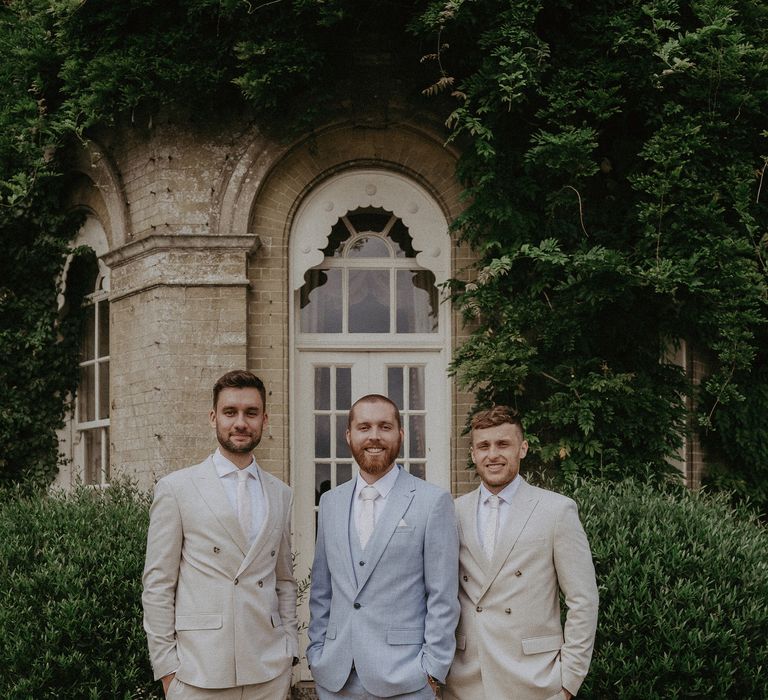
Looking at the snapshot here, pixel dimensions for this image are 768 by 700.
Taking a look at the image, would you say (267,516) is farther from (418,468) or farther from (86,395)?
(86,395)

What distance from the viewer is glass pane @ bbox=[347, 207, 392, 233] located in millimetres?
8625

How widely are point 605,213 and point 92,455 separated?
18.0ft

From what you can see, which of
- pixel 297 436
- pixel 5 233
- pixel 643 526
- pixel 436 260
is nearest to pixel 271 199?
pixel 436 260

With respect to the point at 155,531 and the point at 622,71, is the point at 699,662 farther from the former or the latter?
the point at 622,71

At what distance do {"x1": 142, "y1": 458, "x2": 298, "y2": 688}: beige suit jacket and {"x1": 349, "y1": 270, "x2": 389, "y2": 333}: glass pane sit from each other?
4.63 metres

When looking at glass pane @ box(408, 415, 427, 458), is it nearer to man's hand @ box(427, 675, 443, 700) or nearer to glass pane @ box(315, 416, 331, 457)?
glass pane @ box(315, 416, 331, 457)

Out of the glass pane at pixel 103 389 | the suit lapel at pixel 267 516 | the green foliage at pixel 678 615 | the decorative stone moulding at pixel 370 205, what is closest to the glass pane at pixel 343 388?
the decorative stone moulding at pixel 370 205

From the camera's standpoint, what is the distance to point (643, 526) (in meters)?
5.64

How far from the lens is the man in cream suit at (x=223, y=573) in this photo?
3.73 m

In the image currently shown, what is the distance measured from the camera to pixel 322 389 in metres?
8.44

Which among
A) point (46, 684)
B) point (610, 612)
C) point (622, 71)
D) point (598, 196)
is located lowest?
point (46, 684)

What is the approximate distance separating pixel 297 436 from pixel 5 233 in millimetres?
3569

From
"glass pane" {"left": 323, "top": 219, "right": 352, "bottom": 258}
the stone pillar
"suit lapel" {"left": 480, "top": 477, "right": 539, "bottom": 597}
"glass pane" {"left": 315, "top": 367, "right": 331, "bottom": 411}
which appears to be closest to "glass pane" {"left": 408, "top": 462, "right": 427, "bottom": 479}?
"glass pane" {"left": 315, "top": 367, "right": 331, "bottom": 411}

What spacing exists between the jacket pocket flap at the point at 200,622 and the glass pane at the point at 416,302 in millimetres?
5013
